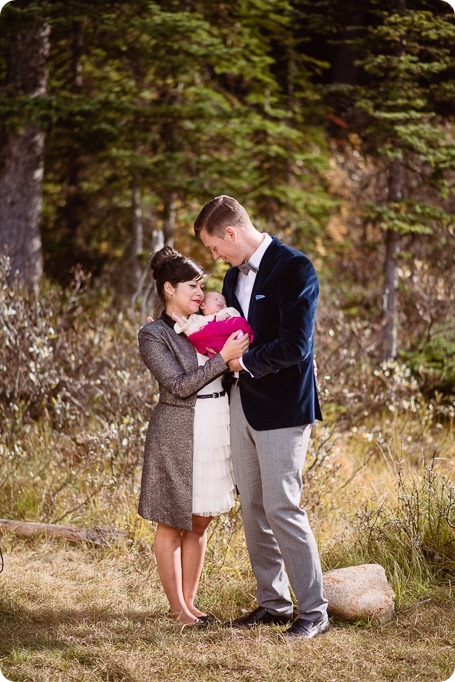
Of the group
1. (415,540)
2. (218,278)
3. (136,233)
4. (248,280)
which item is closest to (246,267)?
(248,280)

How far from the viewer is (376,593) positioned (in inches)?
161

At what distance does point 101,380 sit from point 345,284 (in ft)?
14.3

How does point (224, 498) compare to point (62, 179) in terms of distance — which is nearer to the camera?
point (224, 498)

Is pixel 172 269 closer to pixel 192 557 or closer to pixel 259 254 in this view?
pixel 259 254

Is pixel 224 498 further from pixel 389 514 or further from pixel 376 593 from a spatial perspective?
pixel 389 514

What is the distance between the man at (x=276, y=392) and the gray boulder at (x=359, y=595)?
0.19 meters

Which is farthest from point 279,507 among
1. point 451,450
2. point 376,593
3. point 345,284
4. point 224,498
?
point 345,284

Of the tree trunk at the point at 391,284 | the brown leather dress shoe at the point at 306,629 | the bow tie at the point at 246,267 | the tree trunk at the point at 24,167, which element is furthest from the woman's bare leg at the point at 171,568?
the tree trunk at the point at 24,167

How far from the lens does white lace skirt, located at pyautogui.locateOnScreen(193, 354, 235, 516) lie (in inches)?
156

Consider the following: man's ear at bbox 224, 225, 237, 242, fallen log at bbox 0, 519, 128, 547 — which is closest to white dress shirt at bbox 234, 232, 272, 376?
man's ear at bbox 224, 225, 237, 242

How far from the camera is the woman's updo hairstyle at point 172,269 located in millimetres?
3992

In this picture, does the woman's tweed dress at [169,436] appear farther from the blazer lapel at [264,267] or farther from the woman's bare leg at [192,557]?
the blazer lapel at [264,267]

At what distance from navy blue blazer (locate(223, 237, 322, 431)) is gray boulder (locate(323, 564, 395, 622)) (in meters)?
0.93

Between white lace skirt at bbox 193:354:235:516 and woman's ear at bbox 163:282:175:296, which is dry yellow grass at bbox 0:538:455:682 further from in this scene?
woman's ear at bbox 163:282:175:296
